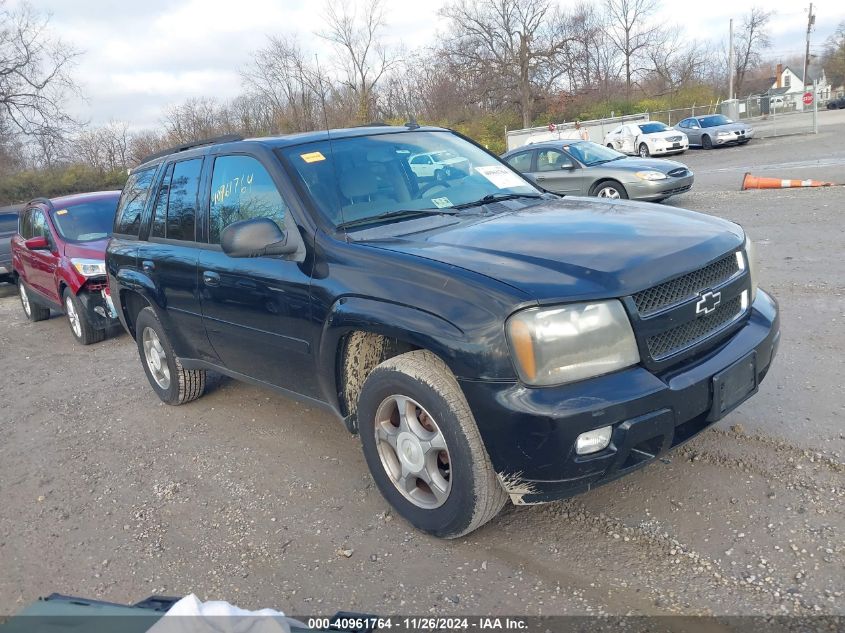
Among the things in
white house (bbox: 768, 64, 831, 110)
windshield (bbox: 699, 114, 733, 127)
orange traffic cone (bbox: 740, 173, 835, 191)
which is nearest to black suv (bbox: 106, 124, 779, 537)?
orange traffic cone (bbox: 740, 173, 835, 191)

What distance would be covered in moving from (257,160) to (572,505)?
8.25 ft

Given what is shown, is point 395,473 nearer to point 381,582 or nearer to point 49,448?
point 381,582

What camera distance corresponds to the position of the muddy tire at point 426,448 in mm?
2793

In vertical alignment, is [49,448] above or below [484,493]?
below

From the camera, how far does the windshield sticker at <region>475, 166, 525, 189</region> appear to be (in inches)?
166

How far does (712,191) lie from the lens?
14.4 m

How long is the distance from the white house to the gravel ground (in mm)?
63655

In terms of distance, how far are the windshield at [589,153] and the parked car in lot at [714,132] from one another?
17.2 meters

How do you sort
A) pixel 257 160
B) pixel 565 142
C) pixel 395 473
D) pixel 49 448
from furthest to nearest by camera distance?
pixel 565 142 → pixel 49 448 → pixel 257 160 → pixel 395 473

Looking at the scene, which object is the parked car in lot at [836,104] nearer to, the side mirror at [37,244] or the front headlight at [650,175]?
the front headlight at [650,175]

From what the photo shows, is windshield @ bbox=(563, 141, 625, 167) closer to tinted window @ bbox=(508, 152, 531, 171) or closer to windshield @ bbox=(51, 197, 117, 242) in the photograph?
tinted window @ bbox=(508, 152, 531, 171)

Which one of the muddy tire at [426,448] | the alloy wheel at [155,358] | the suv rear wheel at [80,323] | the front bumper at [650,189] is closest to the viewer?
the muddy tire at [426,448]

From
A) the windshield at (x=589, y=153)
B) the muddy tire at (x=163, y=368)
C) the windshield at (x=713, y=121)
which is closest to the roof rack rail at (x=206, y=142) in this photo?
the muddy tire at (x=163, y=368)

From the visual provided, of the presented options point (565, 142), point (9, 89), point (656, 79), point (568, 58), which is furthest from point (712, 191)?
point (656, 79)
